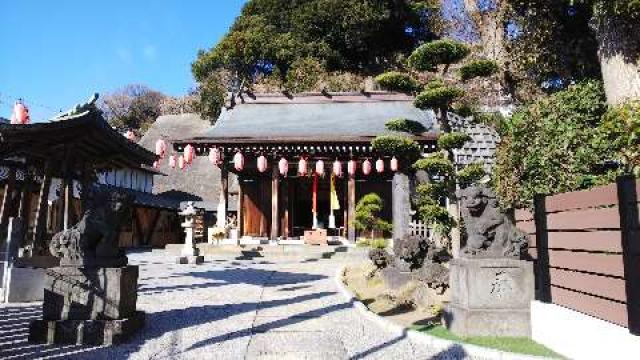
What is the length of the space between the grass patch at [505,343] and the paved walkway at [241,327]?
43 centimetres

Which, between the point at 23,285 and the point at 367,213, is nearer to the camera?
the point at 23,285

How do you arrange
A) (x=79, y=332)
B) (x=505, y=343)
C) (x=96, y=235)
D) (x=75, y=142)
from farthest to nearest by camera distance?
(x=75, y=142) → (x=96, y=235) → (x=505, y=343) → (x=79, y=332)

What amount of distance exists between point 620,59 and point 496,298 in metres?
9.06

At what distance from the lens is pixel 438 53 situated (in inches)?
397

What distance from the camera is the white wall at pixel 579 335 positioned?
4102 mm

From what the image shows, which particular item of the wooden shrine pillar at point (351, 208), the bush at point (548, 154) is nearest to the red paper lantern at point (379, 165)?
the wooden shrine pillar at point (351, 208)

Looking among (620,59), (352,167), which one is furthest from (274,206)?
(620,59)

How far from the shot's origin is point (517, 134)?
10.2m

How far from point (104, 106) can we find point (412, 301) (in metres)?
49.4

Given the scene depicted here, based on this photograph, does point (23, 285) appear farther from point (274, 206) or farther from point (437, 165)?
point (274, 206)

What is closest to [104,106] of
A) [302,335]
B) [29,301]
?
[29,301]

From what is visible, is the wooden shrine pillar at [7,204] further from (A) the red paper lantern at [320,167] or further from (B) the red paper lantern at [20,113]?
(A) the red paper lantern at [320,167]

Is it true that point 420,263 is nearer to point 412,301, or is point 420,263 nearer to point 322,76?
point 412,301

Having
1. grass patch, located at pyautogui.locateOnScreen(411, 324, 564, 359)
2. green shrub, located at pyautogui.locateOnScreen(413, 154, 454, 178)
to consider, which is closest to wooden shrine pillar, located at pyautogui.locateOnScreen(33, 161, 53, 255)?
grass patch, located at pyautogui.locateOnScreen(411, 324, 564, 359)
